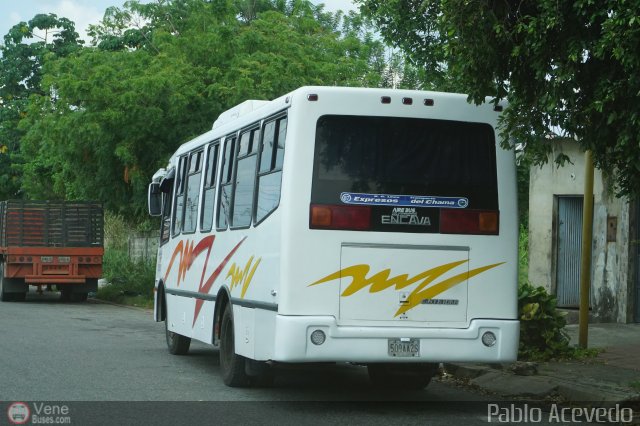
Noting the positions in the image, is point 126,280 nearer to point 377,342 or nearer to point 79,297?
point 79,297

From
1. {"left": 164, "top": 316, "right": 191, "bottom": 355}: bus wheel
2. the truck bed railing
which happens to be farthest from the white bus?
the truck bed railing

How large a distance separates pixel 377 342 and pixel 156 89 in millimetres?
17135

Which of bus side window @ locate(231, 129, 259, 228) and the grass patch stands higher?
bus side window @ locate(231, 129, 259, 228)

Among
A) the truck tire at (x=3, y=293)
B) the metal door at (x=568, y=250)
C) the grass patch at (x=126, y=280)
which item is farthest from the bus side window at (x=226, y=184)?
the truck tire at (x=3, y=293)

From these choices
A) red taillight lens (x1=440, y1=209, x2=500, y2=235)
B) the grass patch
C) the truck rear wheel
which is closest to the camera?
red taillight lens (x1=440, y1=209, x2=500, y2=235)

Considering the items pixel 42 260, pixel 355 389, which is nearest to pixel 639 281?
pixel 355 389

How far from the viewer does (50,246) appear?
27.8m

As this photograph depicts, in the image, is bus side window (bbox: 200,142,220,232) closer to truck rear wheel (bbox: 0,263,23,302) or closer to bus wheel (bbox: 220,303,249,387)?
bus wheel (bbox: 220,303,249,387)

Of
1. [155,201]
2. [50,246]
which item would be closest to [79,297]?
[50,246]

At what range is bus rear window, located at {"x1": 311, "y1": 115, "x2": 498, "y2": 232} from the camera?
988 cm

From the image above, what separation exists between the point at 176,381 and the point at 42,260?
1657 centimetres

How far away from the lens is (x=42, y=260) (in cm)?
2758

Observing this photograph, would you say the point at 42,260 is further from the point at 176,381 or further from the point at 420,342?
the point at 420,342

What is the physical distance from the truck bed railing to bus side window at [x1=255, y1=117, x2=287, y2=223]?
1795 centimetres
